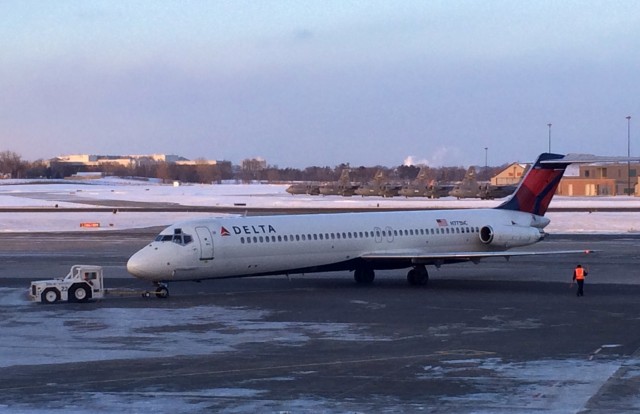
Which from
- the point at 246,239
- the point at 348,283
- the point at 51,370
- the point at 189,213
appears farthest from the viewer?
the point at 189,213

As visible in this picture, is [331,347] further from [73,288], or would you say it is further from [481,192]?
[481,192]

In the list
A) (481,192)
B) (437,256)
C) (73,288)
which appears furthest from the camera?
(481,192)

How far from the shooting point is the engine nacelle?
119ft

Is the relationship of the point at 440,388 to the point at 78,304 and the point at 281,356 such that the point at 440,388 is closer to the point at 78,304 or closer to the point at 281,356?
the point at 281,356

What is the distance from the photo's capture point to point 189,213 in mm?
80062

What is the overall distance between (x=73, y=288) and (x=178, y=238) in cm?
353

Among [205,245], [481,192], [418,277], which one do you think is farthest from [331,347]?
[481,192]

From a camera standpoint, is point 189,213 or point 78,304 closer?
point 78,304

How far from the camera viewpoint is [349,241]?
3325 cm

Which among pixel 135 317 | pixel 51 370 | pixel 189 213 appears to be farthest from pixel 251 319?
pixel 189 213

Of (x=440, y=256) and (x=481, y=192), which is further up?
(x=481, y=192)

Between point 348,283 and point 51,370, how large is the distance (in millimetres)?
17253

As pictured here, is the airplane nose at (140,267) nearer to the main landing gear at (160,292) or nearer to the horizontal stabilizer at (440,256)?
the main landing gear at (160,292)

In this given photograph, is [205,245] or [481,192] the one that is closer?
[205,245]
